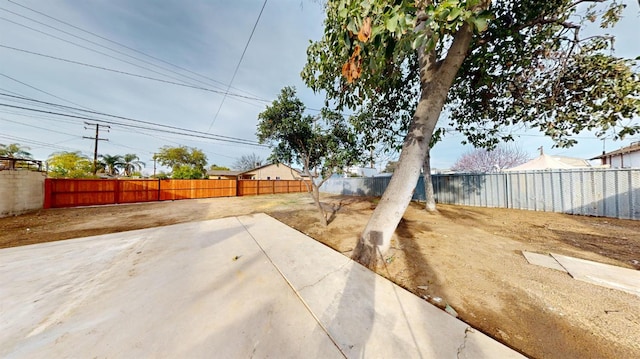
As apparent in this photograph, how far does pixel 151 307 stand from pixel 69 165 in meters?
21.4

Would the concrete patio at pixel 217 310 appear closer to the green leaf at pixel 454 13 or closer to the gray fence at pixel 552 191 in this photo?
the green leaf at pixel 454 13

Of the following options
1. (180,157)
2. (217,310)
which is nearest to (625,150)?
(217,310)

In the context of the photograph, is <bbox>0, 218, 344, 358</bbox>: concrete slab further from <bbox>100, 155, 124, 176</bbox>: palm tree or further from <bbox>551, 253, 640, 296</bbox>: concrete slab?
<bbox>100, 155, 124, 176</bbox>: palm tree

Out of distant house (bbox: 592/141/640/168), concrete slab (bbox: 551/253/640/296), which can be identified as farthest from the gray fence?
distant house (bbox: 592/141/640/168)

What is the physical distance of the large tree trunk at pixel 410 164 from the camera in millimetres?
2971

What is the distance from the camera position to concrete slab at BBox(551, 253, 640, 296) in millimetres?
2143

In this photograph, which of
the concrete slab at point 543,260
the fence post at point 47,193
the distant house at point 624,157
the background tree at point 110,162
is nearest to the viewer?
the concrete slab at point 543,260

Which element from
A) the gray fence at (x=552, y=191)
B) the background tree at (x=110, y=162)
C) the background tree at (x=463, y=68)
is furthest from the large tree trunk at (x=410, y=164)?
the background tree at (x=110, y=162)

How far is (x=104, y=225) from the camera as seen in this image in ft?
18.6

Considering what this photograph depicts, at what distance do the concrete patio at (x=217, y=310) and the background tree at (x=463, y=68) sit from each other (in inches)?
41.7

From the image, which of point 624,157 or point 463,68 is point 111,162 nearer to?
point 463,68

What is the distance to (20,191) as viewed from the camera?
23.7 ft

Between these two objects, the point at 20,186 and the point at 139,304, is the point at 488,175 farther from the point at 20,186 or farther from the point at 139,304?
the point at 20,186

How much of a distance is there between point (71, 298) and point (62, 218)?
809 cm
